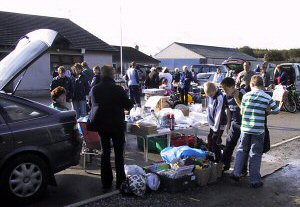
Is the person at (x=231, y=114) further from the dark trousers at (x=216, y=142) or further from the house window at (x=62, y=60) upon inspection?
the house window at (x=62, y=60)

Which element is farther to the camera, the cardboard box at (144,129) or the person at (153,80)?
the person at (153,80)

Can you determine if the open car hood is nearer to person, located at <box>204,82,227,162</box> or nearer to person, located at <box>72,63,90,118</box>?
person, located at <box>204,82,227,162</box>

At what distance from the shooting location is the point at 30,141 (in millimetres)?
5090

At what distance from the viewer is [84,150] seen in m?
6.94

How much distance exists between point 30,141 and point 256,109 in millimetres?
3258

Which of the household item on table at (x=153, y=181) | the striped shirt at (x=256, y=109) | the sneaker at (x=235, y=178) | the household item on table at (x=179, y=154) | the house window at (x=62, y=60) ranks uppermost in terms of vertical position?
the house window at (x=62, y=60)

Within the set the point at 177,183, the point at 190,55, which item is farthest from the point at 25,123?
the point at 190,55

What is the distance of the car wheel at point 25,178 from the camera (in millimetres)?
4887

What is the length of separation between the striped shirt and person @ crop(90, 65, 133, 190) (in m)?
1.77

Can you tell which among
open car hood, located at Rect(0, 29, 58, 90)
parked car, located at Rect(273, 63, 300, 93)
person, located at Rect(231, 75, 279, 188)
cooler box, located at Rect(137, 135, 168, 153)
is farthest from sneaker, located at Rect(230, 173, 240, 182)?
parked car, located at Rect(273, 63, 300, 93)

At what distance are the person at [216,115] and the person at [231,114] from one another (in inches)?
3.7

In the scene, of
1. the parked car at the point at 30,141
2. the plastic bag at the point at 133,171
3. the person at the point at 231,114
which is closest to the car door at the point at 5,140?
the parked car at the point at 30,141

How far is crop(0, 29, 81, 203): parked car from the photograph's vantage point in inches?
193

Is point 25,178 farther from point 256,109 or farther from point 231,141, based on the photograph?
point 256,109
